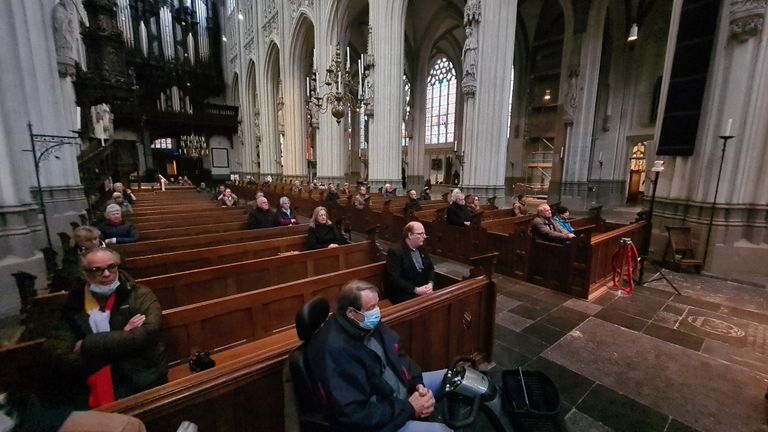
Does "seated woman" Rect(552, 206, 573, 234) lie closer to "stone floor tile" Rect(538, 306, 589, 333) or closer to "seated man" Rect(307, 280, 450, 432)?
"stone floor tile" Rect(538, 306, 589, 333)

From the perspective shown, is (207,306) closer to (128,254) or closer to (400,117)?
A: (128,254)

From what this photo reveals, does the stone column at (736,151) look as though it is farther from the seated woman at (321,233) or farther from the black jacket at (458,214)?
the seated woman at (321,233)

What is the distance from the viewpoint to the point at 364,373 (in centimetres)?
151

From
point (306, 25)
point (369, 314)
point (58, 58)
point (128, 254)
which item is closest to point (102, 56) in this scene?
point (58, 58)

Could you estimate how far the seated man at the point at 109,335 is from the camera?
176 centimetres

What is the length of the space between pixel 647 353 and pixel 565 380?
1147 millimetres

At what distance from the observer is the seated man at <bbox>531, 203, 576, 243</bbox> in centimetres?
489

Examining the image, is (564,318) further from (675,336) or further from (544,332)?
(675,336)

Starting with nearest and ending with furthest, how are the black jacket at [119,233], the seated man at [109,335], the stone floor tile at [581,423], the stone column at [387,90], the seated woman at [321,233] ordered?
the seated man at [109,335], the stone floor tile at [581,423], the black jacket at [119,233], the seated woman at [321,233], the stone column at [387,90]

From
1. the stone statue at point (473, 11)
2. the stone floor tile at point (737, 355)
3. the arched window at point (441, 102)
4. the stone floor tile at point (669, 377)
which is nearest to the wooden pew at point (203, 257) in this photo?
the stone floor tile at point (669, 377)

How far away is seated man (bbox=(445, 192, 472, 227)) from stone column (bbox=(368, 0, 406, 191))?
23.1 ft

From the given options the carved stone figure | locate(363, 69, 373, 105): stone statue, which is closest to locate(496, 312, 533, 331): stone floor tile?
the carved stone figure

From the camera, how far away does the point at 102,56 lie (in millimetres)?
8250

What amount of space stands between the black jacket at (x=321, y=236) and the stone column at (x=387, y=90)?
890cm
